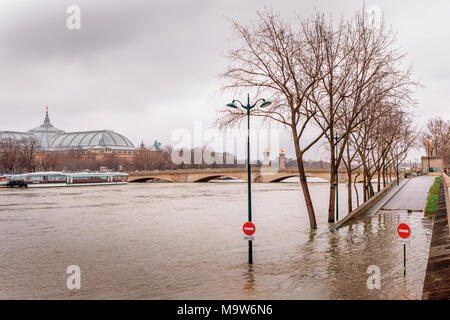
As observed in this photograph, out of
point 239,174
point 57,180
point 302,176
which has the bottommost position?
point 57,180

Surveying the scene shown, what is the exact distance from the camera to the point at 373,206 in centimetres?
3331

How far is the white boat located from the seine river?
65.5 metres

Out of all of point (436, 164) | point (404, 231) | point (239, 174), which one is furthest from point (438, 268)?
point (436, 164)

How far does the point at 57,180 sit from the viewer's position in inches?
3772

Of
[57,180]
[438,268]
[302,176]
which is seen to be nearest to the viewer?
[438,268]

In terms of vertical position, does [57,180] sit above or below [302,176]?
below

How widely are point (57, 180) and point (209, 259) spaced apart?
85.3 meters

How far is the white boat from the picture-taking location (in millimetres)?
91062

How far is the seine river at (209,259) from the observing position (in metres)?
12.8

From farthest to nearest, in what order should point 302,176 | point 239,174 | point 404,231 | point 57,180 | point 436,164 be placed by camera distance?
point 239,174 → point 57,180 → point 436,164 → point 302,176 → point 404,231

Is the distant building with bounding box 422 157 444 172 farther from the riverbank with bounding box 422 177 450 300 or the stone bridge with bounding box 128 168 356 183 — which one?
the riverbank with bounding box 422 177 450 300

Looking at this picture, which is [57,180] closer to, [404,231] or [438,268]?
[438,268]
